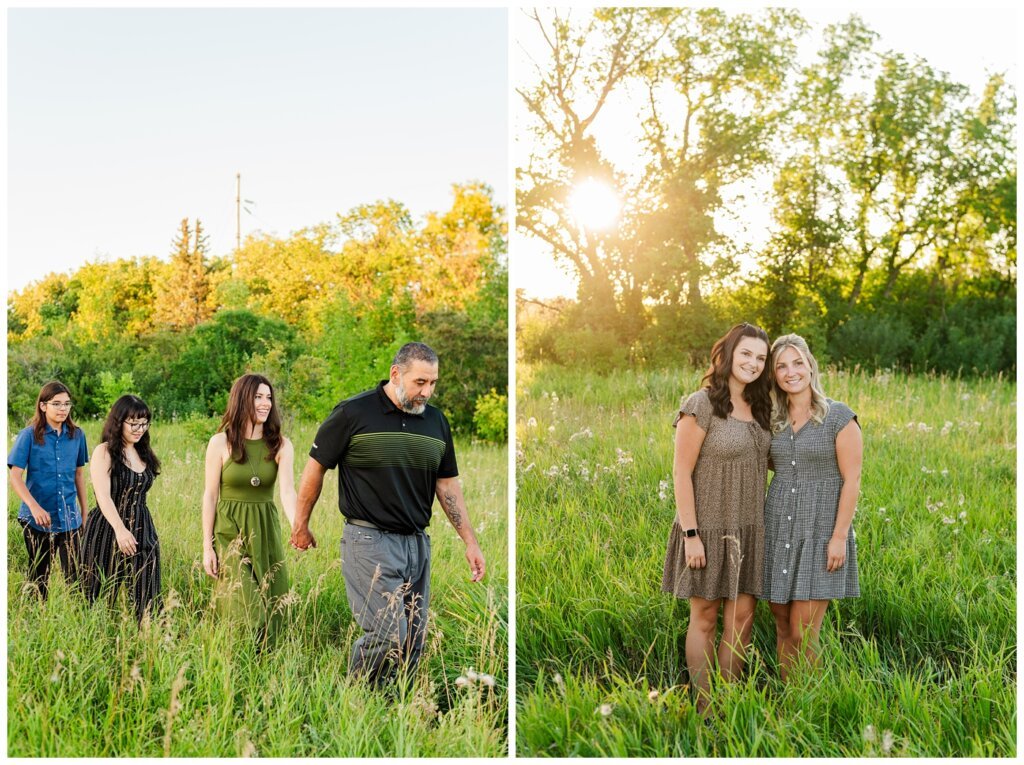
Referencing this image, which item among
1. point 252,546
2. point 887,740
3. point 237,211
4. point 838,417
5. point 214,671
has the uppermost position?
point 237,211

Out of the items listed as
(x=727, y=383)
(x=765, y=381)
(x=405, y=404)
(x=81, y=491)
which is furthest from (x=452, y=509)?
(x=81, y=491)

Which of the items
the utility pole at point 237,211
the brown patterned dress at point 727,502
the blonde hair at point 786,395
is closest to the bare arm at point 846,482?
the blonde hair at point 786,395

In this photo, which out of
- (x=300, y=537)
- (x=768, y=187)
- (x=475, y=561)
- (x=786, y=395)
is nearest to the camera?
(x=786, y=395)

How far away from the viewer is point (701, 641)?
2.95m

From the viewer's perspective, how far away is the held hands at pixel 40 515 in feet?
10.4

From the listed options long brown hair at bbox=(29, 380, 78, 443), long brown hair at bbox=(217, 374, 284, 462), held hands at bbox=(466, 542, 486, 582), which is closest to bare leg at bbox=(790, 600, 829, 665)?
held hands at bbox=(466, 542, 486, 582)

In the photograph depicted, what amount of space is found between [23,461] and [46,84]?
5.26 ft

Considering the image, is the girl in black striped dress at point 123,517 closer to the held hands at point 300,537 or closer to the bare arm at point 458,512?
the held hands at point 300,537

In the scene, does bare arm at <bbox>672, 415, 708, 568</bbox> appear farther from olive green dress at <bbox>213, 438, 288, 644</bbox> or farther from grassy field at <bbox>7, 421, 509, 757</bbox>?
olive green dress at <bbox>213, 438, 288, 644</bbox>

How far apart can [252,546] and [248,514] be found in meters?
0.13

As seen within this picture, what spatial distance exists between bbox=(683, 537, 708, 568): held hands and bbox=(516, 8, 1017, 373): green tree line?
0.97m

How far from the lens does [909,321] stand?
3.83 metres

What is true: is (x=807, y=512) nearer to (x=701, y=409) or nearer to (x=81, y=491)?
(x=701, y=409)

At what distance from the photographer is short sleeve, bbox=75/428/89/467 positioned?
3.24m
